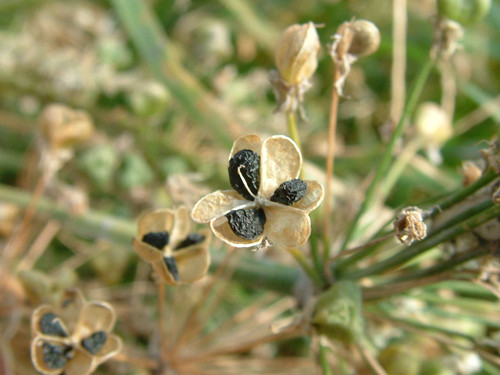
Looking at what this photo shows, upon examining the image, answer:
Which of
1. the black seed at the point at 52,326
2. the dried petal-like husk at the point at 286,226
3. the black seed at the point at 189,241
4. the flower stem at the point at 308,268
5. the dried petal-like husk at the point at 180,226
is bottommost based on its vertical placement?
the flower stem at the point at 308,268

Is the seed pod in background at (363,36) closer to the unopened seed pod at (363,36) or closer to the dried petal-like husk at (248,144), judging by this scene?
the unopened seed pod at (363,36)

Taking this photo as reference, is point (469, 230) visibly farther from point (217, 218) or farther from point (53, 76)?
point (53, 76)

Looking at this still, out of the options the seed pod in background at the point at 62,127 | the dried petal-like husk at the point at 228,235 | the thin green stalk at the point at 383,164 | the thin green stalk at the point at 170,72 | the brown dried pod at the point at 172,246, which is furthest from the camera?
the thin green stalk at the point at 170,72

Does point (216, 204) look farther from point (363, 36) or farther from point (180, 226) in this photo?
point (363, 36)

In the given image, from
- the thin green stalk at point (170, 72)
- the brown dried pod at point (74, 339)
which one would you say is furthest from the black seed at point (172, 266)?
the thin green stalk at point (170, 72)

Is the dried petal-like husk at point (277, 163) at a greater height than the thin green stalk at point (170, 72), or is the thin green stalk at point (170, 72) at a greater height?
the dried petal-like husk at point (277, 163)

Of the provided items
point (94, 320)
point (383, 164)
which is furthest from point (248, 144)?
point (94, 320)

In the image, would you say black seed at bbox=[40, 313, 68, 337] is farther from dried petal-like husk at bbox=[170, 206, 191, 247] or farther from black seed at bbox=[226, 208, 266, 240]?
black seed at bbox=[226, 208, 266, 240]

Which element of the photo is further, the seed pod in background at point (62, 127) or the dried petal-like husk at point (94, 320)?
the seed pod in background at point (62, 127)

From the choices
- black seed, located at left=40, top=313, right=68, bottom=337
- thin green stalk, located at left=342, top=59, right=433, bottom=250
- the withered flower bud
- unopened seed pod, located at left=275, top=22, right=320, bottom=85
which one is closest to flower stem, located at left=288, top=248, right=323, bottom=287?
thin green stalk, located at left=342, top=59, right=433, bottom=250
